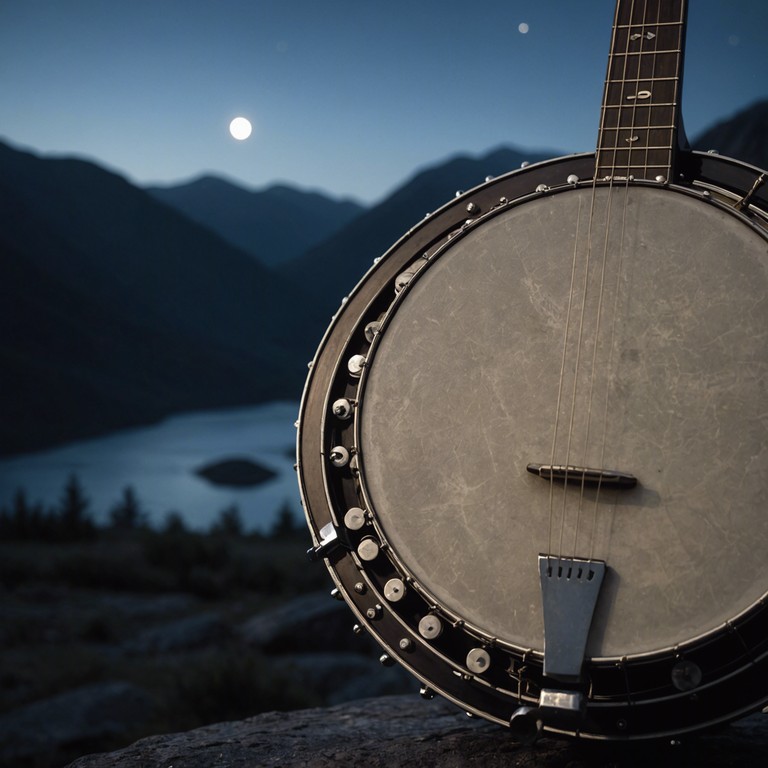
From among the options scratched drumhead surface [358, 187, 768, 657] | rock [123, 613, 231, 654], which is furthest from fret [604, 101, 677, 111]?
rock [123, 613, 231, 654]

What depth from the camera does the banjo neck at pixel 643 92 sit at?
1.53 metres

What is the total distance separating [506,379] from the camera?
148 cm

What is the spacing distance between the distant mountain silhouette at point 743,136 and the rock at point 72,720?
7219 mm

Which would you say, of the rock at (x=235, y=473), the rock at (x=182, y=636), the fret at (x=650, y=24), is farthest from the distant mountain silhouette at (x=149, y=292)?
the fret at (x=650, y=24)

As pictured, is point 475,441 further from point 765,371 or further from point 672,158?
point 672,158

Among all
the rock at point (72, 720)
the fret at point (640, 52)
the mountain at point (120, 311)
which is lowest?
the rock at point (72, 720)

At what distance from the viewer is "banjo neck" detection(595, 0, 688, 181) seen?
1.53m

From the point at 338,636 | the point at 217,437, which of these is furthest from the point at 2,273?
the point at 338,636

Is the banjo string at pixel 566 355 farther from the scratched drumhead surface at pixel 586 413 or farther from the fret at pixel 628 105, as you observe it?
the fret at pixel 628 105

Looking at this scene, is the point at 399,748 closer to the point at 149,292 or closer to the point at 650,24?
the point at 650,24

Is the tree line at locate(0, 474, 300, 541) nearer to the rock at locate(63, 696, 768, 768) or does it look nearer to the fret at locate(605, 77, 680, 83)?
the rock at locate(63, 696, 768, 768)

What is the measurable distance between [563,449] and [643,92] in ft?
2.51

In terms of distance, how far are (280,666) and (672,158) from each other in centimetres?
392

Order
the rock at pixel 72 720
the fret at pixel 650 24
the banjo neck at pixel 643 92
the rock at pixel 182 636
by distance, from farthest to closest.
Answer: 1. the rock at pixel 182 636
2. the rock at pixel 72 720
3. the fret at pixel 650 24
4. the banjo neck at pixel 643 92
